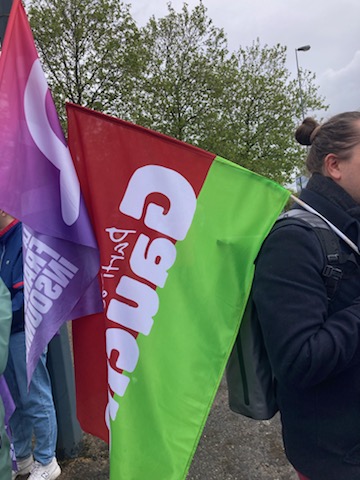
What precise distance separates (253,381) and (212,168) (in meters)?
0.75

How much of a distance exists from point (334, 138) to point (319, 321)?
2.05 ft

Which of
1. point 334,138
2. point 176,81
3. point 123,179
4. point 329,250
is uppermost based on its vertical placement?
point 176,81

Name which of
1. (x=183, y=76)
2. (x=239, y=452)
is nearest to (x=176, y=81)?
(x=183, y=76)

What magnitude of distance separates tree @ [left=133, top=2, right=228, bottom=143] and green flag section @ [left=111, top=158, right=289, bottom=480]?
1387 cm

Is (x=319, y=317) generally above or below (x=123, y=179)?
below

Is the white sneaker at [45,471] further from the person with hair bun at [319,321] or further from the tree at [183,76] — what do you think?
the tree at [183,76]

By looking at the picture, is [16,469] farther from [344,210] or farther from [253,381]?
[344,210]

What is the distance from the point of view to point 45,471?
2.54m

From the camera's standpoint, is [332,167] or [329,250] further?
[332,167]

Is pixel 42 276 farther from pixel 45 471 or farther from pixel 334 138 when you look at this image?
pixel 45 471

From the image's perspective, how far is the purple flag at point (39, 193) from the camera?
1.45 m

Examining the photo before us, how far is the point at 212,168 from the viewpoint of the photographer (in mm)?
1419

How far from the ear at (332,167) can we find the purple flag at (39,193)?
0.85 metres

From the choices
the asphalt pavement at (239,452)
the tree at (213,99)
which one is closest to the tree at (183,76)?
the tree at (213,99)
